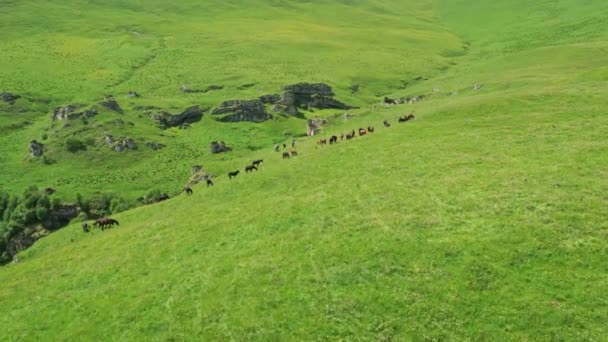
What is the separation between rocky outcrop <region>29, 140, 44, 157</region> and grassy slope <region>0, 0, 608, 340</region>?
177ft

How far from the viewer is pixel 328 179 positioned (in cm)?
4081

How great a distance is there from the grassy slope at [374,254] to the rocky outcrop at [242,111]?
196 ft

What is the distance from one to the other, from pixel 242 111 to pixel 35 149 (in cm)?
4117

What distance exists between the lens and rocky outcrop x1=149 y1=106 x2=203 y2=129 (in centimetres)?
10556

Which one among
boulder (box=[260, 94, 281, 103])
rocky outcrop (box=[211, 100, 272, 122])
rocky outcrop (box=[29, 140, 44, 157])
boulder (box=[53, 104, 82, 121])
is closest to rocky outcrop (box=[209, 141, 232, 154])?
rocky outcrop (box=[211, 100, 272, 122])

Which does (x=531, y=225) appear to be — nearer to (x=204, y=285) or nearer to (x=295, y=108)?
(x=204, y=285)

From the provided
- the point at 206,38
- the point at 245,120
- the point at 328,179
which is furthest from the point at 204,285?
the point at 206,38

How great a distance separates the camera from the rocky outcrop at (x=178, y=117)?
105562 mm

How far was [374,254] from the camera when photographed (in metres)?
26.4

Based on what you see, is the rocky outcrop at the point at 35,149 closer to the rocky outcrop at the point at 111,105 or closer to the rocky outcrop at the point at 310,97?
the rocky outcrop at the point at 111,105

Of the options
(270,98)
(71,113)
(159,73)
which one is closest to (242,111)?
(270,98)

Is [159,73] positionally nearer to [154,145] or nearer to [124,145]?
[154,145]

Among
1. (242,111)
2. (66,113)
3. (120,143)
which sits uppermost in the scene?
(242,111)

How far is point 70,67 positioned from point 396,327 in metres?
149
